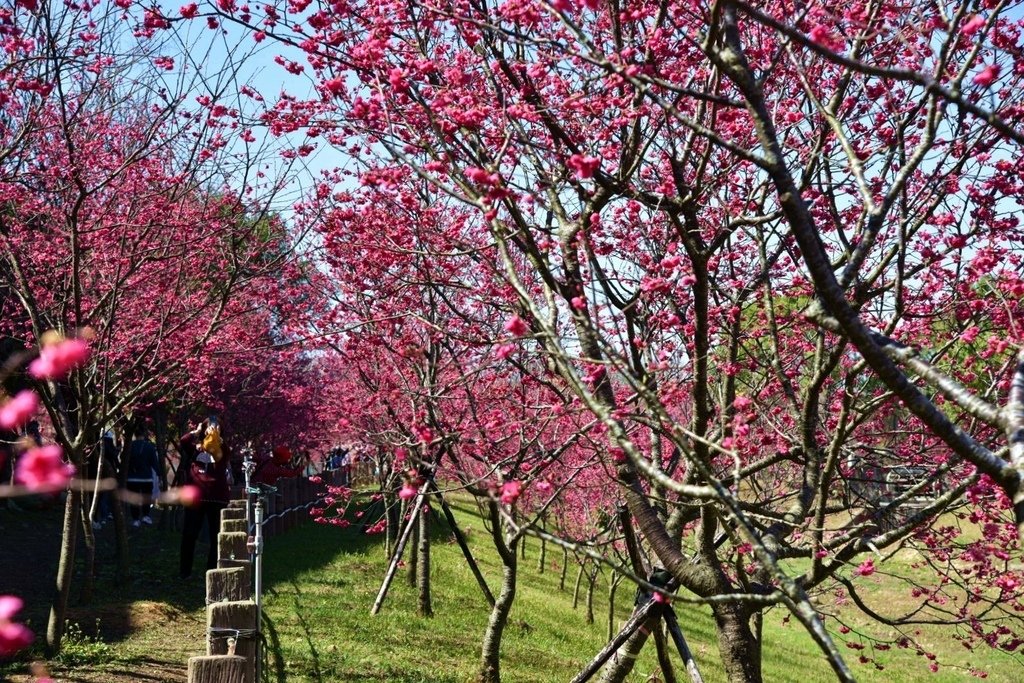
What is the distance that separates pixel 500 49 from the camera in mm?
5953

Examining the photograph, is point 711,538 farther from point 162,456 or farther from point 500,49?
point 162,456

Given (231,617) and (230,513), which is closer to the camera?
(231,617)

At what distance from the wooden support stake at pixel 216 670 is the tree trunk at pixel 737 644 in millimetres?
2326

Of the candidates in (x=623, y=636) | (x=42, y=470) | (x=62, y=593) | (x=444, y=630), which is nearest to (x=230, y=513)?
(x=62, y=593)

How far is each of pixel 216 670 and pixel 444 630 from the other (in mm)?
7688

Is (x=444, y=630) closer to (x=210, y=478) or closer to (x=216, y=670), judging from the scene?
(x=210, y=478)

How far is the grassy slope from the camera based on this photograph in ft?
30.2

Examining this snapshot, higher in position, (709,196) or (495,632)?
(709,196)

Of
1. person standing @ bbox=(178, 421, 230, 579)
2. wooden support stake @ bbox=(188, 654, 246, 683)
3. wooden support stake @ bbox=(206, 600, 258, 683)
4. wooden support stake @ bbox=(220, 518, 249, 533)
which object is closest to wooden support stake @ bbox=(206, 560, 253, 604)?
wooden support stake @ bbox=(206, 600, 258, 683)

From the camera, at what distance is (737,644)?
5141 mm

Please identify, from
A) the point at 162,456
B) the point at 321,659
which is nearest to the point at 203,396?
the point at 162,456

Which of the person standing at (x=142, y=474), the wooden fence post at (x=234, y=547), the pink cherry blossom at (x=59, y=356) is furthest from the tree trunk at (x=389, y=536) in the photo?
the pink cherry blossom at (x=59, y=356)

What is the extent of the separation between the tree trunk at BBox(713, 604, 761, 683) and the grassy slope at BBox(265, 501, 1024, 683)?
3648mm

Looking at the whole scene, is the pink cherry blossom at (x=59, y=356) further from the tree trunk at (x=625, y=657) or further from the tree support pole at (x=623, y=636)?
the tree trunk at (x=625, y=657)
